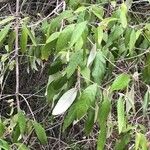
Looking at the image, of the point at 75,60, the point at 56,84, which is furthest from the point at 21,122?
the point at 75,60

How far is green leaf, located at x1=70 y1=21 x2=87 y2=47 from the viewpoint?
1168mm

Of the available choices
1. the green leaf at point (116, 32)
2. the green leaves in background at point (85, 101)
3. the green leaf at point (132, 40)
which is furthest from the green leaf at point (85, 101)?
the green leaf at point (116, 32)

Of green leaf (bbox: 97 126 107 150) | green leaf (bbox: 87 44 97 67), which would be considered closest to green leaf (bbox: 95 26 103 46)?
green leaf (bbox: 87 44 97 67)

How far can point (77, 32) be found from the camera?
1.19 m

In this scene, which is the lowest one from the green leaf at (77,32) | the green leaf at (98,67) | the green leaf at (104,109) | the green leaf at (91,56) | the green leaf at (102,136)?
the green leaf at (102,136)

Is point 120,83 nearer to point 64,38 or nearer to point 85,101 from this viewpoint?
point 85,101

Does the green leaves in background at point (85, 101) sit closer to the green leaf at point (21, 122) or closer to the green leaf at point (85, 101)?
the green leaf at point (85, 101)

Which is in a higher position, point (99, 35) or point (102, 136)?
point (99, 35)

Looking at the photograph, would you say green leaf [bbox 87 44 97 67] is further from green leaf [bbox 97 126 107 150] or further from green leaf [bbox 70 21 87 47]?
green leaf [bbox 97 126 107 150]

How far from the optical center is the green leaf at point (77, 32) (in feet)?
3.83

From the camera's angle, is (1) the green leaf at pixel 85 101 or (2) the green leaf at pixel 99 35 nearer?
(1) the green leaf at pixel 85 101

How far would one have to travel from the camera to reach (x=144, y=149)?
1234mm

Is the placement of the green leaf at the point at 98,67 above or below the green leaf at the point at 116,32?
below

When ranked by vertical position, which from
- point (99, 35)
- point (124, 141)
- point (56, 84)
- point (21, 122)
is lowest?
point (124, 141)
